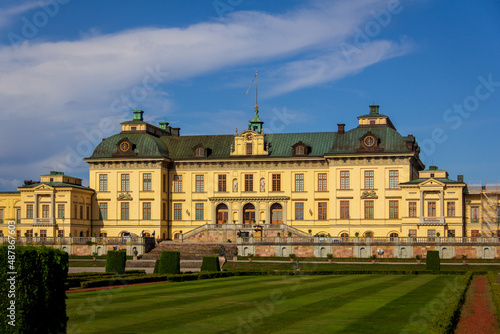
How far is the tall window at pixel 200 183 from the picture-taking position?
82.3 meters

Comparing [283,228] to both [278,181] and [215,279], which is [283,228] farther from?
[215,279]

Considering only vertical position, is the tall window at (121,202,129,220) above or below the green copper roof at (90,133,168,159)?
below

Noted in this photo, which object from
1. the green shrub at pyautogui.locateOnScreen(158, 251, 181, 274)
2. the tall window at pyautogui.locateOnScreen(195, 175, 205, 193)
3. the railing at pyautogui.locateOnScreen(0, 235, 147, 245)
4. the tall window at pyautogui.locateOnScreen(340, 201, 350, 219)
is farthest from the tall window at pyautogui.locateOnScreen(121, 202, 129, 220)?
the green shrub at pyautogui.locateOnScreen(158, 251, 181, 274)

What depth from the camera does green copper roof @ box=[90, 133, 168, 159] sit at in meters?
81.5

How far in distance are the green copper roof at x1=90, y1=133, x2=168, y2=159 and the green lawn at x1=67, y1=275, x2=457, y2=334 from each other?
154ft

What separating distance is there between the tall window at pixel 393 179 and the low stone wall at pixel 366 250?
35.5ft

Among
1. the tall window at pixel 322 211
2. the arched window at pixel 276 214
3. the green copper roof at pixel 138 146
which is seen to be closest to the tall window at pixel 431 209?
the tall window at pixel 322 211

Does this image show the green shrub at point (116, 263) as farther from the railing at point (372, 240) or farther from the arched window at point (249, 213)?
the arched window at point (249, 213)

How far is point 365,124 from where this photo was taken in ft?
261

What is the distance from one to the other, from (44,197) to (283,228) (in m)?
26.9

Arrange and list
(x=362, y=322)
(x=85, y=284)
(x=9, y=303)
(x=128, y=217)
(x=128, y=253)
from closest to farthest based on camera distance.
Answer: (x=9, y=303)
(x=362, y=322)
(x=85, y=284)
(x=128, y=253)
(x=128, y=217)

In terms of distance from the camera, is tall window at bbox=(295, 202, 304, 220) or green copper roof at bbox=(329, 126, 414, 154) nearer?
green copper roof at bbox=(329, 126, 414, 154)

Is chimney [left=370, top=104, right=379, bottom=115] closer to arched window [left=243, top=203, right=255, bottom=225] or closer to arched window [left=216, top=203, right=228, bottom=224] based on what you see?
arched window [left=243, top=203, right=255, bottom=225]

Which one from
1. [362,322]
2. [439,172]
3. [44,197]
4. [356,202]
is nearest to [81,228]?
[44,197]
